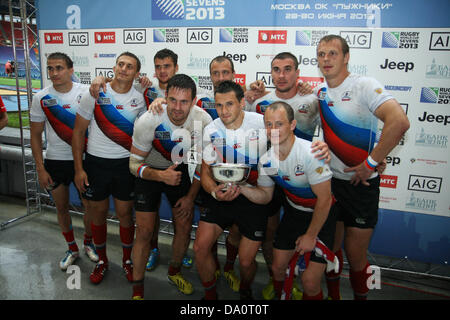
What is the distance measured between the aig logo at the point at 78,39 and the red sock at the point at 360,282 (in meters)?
4.45

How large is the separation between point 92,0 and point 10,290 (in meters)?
3.71

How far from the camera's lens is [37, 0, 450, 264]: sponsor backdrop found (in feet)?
11.4

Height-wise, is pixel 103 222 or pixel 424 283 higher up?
pixel 103 222

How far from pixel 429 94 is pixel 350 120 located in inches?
59.6

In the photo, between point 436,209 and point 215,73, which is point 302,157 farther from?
point 436,209

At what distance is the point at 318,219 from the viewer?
2.32m

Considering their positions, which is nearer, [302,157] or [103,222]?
[302,157]

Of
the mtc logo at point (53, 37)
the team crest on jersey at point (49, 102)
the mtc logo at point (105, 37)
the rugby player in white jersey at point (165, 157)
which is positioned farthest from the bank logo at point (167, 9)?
the rugby player in white jersey at point (165, 157)

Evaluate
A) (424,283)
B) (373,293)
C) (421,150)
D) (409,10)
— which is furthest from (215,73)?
(424,283)

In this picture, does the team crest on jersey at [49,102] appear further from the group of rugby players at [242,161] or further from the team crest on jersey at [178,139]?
the team crest on jersey at [178,139]

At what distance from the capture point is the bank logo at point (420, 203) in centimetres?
371

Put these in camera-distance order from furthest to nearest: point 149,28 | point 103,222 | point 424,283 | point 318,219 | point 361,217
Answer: point 149,28
point 424,283
point 103,222
point 361,217
point 318,219

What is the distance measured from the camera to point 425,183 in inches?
145

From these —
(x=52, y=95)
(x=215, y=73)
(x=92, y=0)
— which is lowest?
(x=52, y=95)
